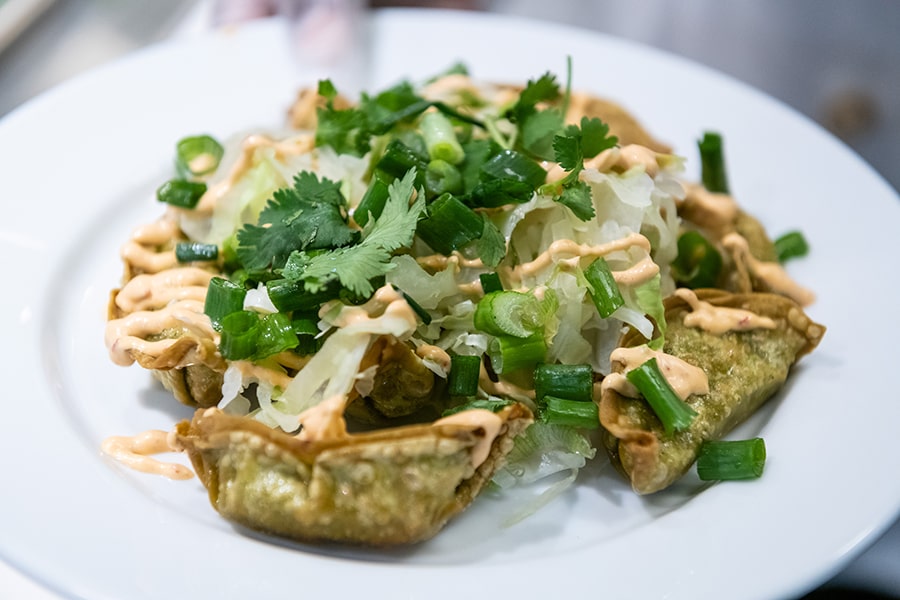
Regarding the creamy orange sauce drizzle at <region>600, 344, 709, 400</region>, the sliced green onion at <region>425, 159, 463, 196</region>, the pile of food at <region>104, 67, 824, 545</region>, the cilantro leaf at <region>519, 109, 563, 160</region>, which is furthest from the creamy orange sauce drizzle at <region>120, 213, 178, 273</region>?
the creamy orange sauce drizzle at <region>600, 344, 709, 400</region>

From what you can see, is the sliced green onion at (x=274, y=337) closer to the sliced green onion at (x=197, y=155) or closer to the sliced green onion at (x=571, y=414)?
the sliced green onion at (x=571, y=414)

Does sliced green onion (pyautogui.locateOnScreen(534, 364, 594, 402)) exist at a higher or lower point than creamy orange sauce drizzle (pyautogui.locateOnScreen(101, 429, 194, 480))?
higher

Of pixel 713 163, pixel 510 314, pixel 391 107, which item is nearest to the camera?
pixel 510 314

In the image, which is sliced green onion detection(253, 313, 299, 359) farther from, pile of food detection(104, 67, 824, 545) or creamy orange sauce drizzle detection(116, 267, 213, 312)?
creamy orange sauce drizzle detection(116, 267, 213, 312)

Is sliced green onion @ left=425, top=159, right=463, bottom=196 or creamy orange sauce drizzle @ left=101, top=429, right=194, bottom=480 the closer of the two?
creamy orange sauce drizzle @ left=101, top=429, right=194, bottom=480

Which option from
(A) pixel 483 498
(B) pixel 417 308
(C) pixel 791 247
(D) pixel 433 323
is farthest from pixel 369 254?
(C) pixel 791 247

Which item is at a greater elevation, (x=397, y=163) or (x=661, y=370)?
(x=397, y=163)

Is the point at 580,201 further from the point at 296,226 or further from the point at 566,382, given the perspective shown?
the point at 296,226
